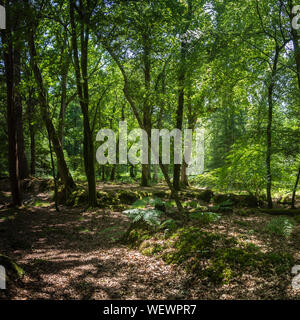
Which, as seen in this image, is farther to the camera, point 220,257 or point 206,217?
point 206,217

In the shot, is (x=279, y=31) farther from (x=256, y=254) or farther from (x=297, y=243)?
(x=256, y=254)

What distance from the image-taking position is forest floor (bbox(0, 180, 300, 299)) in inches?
124

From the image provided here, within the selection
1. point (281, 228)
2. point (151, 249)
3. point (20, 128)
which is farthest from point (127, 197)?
point (281, 228)

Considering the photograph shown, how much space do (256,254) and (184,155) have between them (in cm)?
1122

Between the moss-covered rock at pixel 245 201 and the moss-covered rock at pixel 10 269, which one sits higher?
the moss-covered rock at pixel 10 269

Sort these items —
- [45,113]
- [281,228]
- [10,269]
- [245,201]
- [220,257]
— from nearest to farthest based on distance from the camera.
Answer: [10,269] → [220,257] → [281,228] → [45,113] → [245,201]

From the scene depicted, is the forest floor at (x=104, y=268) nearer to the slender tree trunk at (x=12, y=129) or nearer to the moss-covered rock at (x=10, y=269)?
the moss-covered rock at (x=10, y=269)

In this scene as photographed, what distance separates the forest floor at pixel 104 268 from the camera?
124 inches

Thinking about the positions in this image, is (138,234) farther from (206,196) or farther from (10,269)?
(206,196)

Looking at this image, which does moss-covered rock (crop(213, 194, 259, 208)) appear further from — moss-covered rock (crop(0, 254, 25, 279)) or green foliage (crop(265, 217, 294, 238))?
moss-covered rock (crop(0, 254, 25, 279))

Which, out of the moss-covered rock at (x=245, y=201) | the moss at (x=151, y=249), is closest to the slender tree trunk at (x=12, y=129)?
the moss at (x=151, y=249)

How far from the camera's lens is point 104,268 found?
14.3ft

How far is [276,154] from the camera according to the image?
8.30 meters
